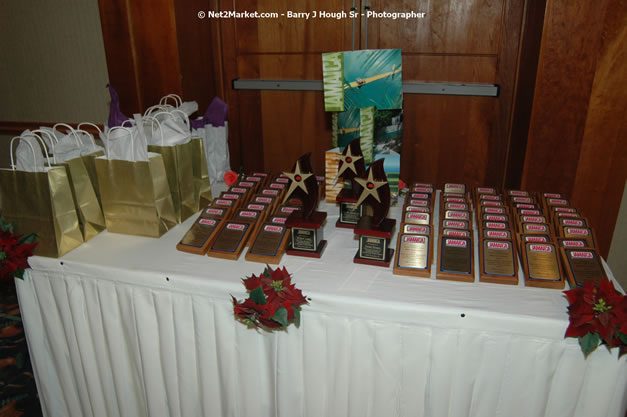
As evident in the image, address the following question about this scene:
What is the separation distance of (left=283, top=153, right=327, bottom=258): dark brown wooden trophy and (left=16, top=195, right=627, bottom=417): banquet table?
0.11ft

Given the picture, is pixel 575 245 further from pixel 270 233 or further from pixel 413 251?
pixel 270 233

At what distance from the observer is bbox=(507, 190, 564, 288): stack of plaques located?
1.07 meters

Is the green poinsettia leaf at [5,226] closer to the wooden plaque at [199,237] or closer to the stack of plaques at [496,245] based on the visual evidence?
the wooden plaque at [199,237]

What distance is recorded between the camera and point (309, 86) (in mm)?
2340

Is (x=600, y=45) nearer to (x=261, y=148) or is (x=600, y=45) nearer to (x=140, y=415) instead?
(x=261, y=148)

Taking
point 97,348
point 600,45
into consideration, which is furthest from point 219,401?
point 600,45

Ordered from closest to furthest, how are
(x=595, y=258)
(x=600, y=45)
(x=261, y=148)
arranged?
(x=595, y=258), (x=600, y=45), (x=261, y=148)

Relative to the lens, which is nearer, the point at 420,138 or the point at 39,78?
the point at 420,138

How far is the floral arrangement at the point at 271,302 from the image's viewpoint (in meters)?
0.99

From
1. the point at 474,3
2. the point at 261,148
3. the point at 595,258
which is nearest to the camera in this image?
the point at 595,258

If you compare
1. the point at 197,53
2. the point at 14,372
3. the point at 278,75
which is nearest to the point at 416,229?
the point at 278,75

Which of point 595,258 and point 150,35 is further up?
point 150,35

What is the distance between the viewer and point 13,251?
117 centimetres

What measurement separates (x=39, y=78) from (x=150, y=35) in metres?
1.13
